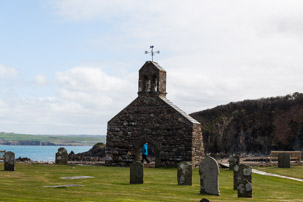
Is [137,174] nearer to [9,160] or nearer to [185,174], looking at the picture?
[185,174]

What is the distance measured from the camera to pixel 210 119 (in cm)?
6456

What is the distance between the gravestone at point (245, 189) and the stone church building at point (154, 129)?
45.0ft

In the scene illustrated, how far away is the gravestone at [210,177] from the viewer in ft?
49.2

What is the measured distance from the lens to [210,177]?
15086mm

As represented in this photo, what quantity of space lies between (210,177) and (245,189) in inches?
47.1

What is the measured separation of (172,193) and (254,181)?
6420 millimetres

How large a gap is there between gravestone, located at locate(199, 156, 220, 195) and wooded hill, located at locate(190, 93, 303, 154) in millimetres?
40628

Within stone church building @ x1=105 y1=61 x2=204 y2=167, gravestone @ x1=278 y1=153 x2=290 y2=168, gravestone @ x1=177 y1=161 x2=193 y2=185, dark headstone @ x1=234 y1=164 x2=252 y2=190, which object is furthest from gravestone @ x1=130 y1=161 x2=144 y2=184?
gravestone @ x1=278 y1=153 x2=290 y2=168

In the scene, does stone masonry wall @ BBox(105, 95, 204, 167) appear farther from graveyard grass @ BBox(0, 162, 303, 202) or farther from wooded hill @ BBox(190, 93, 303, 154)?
wooded hill @ BBox(190, 93, 303, 154)

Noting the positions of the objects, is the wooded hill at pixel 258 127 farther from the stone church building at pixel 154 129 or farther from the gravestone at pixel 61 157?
the gravestone at pixel 61 157

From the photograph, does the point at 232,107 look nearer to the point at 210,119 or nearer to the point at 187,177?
the point at 210,119

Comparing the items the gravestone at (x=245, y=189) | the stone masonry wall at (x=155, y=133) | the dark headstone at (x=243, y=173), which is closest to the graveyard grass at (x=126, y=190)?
the gravestone at (x=245, y=189)

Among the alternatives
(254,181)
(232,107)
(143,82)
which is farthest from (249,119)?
(254,181)

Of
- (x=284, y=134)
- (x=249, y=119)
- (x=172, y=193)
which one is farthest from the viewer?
(x=249, y=119)
